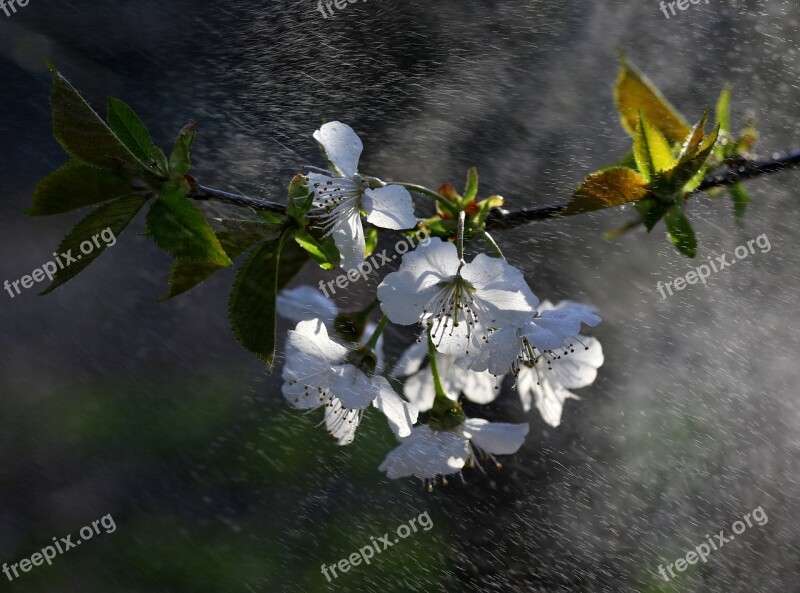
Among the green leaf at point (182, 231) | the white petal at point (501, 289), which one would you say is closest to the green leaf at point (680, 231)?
the white petal at point (501, 289)

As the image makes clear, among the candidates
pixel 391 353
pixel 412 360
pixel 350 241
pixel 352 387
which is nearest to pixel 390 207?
pixel 350 241

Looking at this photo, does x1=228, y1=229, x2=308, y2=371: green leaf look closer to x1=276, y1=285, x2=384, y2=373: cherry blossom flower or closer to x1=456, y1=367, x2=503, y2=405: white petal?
x1=276, y1=285, x2=384, y2=373: cherry blossom flower

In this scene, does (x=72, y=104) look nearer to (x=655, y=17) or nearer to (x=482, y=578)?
(x=482, y=578)

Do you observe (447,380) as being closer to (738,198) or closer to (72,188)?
(738,198)

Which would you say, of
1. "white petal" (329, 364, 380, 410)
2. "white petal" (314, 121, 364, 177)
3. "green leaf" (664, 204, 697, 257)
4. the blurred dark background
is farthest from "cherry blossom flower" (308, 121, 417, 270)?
the blurred dark background

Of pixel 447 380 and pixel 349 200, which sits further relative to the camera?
pixel 447 380

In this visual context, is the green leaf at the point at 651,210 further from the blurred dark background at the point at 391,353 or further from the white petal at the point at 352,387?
the blurred dark background at the point at 391,353

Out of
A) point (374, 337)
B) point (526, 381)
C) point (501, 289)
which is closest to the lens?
point (501, 289)
